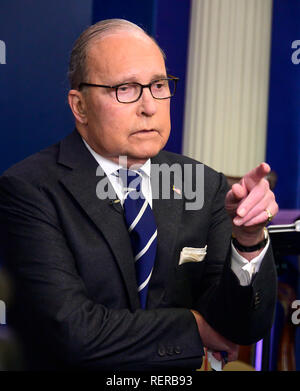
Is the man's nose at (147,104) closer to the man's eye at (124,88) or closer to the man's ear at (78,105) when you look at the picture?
the man's eye at (124,88)

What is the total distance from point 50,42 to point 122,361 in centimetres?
249

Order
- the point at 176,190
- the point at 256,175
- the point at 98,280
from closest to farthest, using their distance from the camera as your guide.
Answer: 1. the point at 256,175
2. the point at 98,280
3. the point at 176,190

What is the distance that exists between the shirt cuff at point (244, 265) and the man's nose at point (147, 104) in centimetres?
50

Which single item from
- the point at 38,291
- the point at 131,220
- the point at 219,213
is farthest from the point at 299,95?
the point at 38,291

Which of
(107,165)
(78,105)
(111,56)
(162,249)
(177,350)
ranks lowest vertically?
(177,350)

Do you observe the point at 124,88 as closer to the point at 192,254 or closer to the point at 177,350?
the point at 192,254

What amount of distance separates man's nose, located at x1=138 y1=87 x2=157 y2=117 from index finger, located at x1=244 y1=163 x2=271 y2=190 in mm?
450

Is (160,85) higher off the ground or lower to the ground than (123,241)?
higher

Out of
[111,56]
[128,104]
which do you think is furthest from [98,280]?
[111,56]

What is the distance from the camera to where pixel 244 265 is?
1634 mm

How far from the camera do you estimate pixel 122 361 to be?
159cm

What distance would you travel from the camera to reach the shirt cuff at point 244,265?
5.33 ft

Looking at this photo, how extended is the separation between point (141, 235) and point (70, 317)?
38 centimetres

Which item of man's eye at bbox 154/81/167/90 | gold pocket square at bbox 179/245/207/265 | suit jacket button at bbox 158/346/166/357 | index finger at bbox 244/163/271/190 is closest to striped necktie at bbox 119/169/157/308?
gold pocket square at bbox 179/245/207/265
